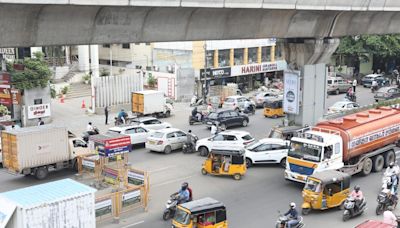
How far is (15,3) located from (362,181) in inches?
611

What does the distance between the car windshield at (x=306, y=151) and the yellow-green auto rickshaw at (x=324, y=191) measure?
1585mm

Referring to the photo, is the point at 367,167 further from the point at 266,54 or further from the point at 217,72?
the point at 266,54

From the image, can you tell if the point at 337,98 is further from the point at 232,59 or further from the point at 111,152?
the point at 111,152

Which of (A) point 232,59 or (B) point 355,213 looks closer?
(B) point 355,213

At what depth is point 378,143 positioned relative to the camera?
2297 cm

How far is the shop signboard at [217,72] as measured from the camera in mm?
44344

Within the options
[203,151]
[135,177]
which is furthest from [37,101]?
[135,177]

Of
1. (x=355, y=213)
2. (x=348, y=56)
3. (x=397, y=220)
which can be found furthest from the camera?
(x=348, y=56)

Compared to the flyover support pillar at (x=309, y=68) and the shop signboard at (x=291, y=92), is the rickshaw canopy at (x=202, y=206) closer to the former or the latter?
the shop signboard at (x=291, y=92)

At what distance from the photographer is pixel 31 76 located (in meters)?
32.3

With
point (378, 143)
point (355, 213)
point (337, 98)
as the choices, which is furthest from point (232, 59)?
point (355, 213)

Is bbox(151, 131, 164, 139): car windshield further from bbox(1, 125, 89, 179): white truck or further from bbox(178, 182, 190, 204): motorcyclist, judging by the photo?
bbox(178, 182, 190, 204): motorcyclist

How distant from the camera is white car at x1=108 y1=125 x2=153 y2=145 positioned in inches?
1108

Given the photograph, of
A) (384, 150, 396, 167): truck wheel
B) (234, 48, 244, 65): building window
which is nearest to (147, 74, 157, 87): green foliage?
(234, 48, 244, 65): building window
